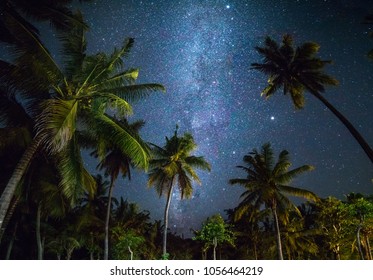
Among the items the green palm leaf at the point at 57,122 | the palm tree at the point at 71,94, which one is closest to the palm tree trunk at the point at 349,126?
the palm tree at the point at 71,94

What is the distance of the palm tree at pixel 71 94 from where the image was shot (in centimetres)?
1073

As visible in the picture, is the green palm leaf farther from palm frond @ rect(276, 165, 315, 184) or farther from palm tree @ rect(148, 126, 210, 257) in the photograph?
palm frond @ rect(276, 165, 315, 184)

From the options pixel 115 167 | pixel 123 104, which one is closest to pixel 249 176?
pixel 115 167

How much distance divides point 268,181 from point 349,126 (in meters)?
13.2

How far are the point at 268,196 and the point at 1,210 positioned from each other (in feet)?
81.4

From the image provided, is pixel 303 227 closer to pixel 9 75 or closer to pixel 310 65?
pixel 310 65

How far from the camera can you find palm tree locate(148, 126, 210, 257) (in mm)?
30031

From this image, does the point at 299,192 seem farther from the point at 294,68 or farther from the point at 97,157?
the point at 97,157

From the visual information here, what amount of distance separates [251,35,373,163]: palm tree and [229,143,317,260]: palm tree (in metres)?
7.70

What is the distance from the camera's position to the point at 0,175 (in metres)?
16.1

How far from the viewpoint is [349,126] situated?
1894 cm

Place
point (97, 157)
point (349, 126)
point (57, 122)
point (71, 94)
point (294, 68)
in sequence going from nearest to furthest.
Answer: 1. point (57, 122)
2. point (71, 94)
3. point (349, 126)
4. point (294, 68)
5. point (97, 157)

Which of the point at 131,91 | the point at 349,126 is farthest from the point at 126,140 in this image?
the point at 349,126

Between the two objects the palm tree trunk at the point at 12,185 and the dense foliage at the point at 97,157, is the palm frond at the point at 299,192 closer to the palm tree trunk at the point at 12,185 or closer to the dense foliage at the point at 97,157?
the dense foliage at the point at 97,157
